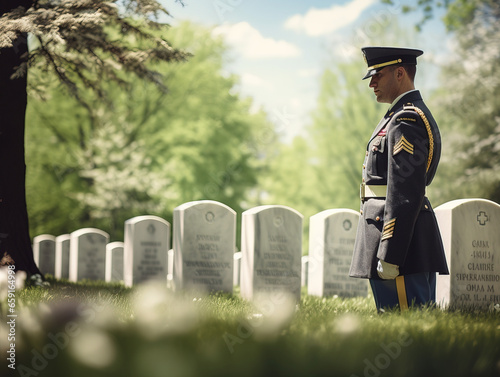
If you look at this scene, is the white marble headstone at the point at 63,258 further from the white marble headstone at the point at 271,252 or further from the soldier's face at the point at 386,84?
the soldier's face at the point at 386,84

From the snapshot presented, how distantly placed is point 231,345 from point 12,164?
20.8 ft

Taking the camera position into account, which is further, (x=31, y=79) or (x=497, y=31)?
(x=497, y=31)

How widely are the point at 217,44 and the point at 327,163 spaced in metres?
7.20

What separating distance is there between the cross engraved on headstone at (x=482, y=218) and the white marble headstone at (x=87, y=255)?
1088 centimetres

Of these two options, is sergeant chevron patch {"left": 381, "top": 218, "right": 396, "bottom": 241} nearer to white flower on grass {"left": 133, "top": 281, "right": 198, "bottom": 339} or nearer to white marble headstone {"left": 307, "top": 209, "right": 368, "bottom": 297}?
white flower on grass {"left": 133, "top": 281, "right": 198, "bottom": 339}

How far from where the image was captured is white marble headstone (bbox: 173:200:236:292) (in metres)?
9.98

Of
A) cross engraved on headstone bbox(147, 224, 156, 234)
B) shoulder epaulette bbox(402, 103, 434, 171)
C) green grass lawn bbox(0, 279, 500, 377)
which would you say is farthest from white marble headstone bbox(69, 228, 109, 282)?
shoulder epaulette bbox(402, 103, 434, 171)

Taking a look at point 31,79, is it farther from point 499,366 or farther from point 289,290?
point 499,366

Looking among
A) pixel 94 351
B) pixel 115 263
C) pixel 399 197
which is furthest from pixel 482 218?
pixel 115 263

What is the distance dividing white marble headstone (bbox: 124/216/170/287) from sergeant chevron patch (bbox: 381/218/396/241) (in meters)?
8.87

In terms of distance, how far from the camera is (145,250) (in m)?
12.9

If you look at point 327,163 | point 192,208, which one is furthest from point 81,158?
point 192,208

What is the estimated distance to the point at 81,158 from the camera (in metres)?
23.7

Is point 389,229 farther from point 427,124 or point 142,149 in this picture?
point 142,149
